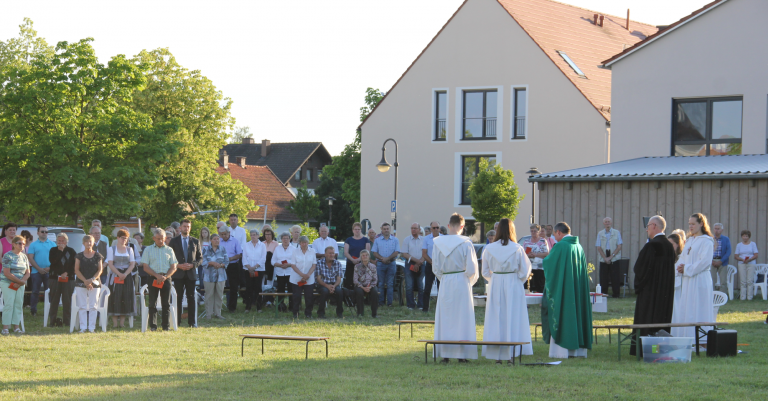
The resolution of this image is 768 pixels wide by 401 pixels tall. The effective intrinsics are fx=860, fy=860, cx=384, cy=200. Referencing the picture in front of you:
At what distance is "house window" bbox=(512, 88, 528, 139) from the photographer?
126ft

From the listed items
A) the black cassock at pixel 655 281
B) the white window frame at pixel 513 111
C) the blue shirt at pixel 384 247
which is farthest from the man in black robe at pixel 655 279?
the white window frame at pixel 513 111

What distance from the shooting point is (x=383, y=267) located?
717 inches

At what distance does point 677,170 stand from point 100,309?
14216 millimetres

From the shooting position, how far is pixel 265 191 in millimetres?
69000

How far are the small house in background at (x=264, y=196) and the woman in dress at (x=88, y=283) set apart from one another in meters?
50.9

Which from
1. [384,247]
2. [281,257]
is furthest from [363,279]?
[281,257]

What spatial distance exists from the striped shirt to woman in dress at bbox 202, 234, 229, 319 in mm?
1735

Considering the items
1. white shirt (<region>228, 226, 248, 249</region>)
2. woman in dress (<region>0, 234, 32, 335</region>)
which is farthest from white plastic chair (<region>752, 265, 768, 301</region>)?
woman in dress (<region>0, 234, 32, 335</region>)

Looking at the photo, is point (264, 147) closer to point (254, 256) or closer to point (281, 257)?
point (254, 256)

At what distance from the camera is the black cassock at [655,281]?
11.4m

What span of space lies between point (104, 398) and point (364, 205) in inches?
1357

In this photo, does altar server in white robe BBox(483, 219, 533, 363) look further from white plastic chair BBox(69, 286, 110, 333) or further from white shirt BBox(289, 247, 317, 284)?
white plastic chair BBox(69, 286, 110, 333)

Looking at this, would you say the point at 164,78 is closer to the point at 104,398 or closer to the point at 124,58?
the point at 124,58

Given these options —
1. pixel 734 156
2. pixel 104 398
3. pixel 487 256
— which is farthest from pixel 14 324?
pixel 734 156
